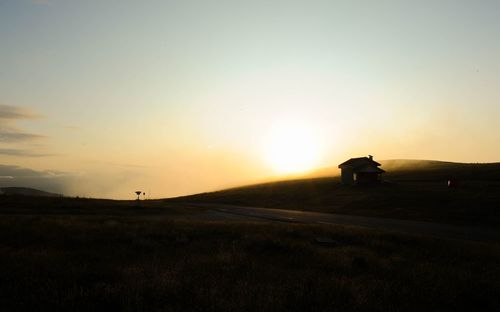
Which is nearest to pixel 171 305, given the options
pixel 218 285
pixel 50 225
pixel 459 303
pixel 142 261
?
pixel 218 285

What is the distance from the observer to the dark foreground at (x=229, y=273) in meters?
7.21

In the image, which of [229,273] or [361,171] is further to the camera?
[361,171]

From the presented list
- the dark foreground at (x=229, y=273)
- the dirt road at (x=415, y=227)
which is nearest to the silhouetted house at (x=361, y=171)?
the dirt road at (x=415, y=227)

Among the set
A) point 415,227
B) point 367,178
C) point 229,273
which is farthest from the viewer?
point 367,178

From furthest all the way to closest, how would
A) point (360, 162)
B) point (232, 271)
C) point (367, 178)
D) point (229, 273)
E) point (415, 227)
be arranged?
point (360, 162) < point (367, 178) < point (415, 227) < point (232, 271) < point (229, 273)

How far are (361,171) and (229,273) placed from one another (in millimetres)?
72319

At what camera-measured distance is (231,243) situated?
49.5 ft

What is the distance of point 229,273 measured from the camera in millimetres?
9656

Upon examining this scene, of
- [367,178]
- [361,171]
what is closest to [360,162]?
[361,171]

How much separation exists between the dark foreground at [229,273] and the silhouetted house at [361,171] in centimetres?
6219

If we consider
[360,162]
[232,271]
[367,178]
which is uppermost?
[360,162]

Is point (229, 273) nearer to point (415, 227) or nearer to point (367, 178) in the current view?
point (415, 227)

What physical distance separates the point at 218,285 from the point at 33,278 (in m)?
4.09

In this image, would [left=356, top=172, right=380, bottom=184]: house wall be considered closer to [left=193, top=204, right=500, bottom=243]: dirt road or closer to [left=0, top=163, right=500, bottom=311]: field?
[left=193, top=204, right=500, bottom=243]: dirt road
